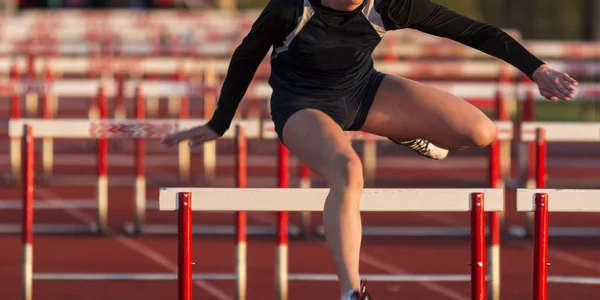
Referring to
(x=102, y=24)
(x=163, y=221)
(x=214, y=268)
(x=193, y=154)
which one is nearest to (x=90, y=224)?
(x=163, y=221)

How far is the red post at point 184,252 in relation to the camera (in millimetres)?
6547

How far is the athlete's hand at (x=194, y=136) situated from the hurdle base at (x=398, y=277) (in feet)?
10.6

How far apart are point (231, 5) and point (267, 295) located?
37.3 metres

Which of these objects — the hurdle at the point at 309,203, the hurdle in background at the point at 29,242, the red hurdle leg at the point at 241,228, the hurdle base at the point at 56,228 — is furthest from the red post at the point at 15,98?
the hurdle at the point at 309,203

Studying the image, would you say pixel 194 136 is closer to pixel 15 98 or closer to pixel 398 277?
pixel 398 277

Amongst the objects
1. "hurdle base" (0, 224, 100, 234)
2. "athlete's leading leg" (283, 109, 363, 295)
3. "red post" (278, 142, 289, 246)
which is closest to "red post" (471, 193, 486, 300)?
"athlete's leading leg" (283, 109, 363, 295)

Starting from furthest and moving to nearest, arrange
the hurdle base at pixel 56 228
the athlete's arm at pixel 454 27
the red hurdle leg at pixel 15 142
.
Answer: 1. the red hurdle leg at pixel 15 142
2. the hurdle base at pixel 56 228
3. the athlete's arm at pixel 454 27

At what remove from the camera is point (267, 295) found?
9867mm

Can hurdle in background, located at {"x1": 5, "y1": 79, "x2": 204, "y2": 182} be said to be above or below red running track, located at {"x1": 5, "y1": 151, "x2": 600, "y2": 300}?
above

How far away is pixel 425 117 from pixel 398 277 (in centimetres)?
333

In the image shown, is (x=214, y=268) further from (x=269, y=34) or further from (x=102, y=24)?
(x=102, y=24)

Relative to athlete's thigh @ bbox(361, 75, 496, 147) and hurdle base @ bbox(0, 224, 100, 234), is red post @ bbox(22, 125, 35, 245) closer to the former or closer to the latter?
athlete's thigh @ bbox(361, 75, 496, 147)

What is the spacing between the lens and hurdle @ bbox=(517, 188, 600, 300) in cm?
662

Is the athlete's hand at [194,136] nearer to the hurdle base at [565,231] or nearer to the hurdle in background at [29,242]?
the hurdle in background at [29,242]
